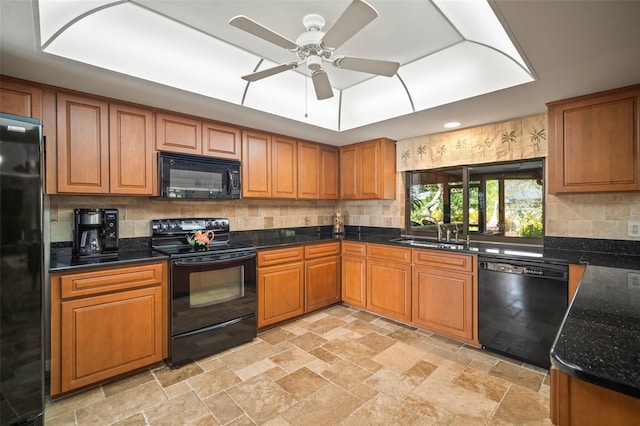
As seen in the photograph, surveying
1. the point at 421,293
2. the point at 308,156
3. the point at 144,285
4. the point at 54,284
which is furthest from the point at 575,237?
the point at 54,284

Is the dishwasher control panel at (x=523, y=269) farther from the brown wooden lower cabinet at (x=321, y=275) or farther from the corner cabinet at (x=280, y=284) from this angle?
the corner cabinet at (x=280, y=284)

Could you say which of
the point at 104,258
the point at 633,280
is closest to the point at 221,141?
the point at 104,258

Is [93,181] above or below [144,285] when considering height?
above

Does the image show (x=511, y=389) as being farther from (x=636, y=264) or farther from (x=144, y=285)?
(x=144, y=285)

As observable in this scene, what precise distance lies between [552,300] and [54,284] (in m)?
3.58

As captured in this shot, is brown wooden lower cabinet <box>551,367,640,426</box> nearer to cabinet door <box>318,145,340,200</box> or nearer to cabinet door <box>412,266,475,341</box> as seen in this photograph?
cabinet door <box>412,266,475,341</box>

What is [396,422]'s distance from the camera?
1829mm

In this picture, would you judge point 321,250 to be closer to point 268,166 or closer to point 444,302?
point 268,166

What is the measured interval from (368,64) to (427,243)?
235 centimetres

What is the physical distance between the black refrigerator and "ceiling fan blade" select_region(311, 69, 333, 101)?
1.56m

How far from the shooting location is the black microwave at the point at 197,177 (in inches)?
108

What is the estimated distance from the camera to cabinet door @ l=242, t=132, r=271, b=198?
10.9ft

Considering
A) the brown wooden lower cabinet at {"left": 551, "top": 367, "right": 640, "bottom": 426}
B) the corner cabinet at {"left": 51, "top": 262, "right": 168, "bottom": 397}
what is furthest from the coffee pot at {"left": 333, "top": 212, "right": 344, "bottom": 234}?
the brown wooden lower cabinet at {"left": 551, "top": 367, "right": 640, "bottom": 426}

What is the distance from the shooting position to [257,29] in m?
1.46
